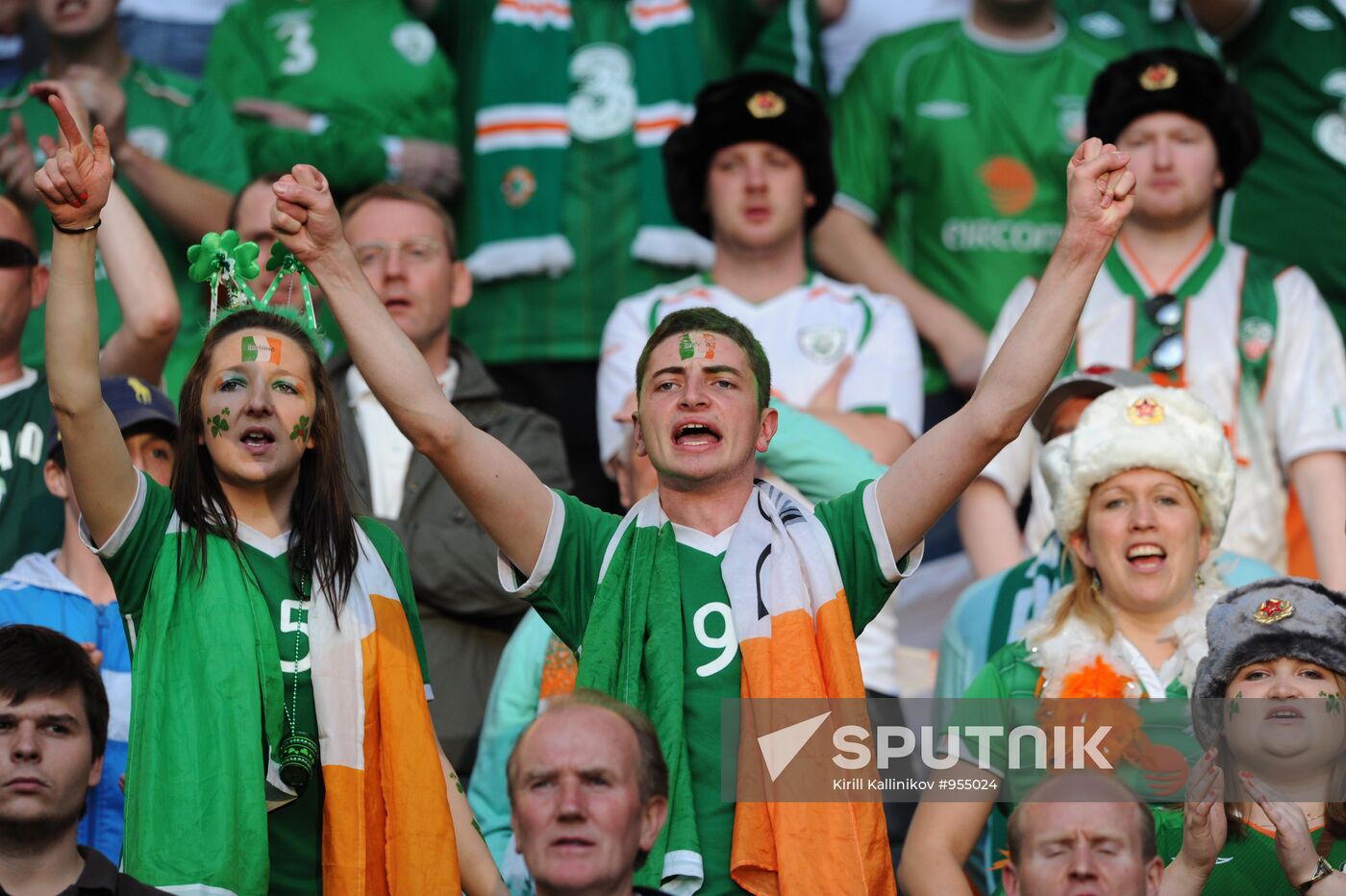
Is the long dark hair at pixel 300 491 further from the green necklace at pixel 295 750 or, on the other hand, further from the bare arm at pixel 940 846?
the bare arm at pixel 940 846

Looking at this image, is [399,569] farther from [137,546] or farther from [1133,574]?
[1133,574]

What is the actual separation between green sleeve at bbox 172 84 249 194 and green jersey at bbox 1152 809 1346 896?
4.25m

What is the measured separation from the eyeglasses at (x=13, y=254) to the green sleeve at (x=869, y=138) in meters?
3.01

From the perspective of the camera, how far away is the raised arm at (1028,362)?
424 centimetres

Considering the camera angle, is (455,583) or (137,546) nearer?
(137,546)

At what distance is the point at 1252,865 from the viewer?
4645 mm

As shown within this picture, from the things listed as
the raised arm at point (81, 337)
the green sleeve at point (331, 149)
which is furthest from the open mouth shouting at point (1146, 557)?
the green sleeve at point (331, 149)

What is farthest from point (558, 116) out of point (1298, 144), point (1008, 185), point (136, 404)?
point (1298, 144)

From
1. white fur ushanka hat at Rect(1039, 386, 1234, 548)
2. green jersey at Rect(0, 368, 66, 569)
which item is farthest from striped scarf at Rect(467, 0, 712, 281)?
white fur ushanka hat at Rect(1039, 386, 1234, 548)

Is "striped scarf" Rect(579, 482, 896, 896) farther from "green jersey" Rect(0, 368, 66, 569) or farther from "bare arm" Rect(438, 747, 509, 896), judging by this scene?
"green jersey" Rect(0, 368, 66, 569)

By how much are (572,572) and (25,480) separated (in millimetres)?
→ 2251

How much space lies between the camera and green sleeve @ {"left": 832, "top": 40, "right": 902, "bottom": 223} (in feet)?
25.8

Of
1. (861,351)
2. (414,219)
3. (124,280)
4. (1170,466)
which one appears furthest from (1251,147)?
(124,280)

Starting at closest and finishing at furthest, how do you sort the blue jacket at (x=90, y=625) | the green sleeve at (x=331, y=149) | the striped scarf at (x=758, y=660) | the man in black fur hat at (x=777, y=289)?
the striped scarf at (x=758, y=660)
the blue jacket at (x=90, y=625)
the man in black fur hat at (x=777, y=289)
the green sleeve at (x=331, y=149)
